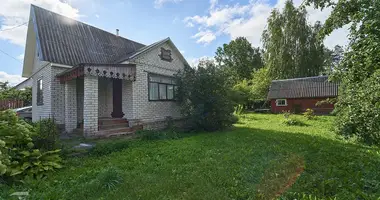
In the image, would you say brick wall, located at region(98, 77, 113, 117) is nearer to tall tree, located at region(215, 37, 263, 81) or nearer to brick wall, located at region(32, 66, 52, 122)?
brick wall, located at region(32, 66, 52, 122)

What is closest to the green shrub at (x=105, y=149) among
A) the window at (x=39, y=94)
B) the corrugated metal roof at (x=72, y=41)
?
the corrugated metal roof at (x=72, y=41)

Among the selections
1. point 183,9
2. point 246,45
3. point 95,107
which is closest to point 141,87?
point 95,107

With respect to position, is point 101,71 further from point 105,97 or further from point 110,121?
→ point 105,97

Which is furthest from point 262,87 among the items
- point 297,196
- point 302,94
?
point 297,196

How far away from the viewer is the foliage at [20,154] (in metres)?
3.56

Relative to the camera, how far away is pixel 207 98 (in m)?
9.08

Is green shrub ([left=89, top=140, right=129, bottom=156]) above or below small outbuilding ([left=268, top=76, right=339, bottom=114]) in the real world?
below

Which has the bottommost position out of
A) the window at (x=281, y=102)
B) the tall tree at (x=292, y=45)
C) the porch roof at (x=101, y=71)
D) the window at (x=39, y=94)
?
the window at (x=281, y=102)

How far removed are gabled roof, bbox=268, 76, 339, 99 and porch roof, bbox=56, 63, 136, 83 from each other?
17305 mm

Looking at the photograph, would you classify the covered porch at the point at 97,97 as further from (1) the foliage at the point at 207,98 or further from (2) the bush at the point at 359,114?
(2) the bush at the point at 359,114

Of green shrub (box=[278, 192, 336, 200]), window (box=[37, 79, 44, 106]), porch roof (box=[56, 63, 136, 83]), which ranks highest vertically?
porch roof (box=[56, 63, 136, 83])

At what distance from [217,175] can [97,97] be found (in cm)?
543

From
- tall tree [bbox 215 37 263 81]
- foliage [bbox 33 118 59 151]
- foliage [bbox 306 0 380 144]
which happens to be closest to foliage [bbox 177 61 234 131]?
foliage [bbox 306 0 380 144]

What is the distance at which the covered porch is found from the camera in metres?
6.92
